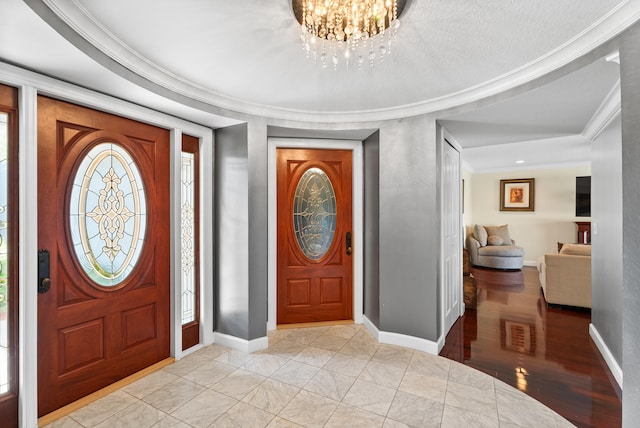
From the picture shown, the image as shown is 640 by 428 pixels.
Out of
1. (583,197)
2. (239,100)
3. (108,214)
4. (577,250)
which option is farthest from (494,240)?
(108,214)

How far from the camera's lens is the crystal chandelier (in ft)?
4.83

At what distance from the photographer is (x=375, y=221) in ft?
10.8

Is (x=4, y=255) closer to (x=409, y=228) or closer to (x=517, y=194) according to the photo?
(x=409, y=228)

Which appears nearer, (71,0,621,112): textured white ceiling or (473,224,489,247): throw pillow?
(71,0,621,112): textured white ceiling

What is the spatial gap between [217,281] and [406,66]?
2.59 m

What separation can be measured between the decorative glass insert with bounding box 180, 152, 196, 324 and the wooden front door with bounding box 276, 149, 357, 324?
94cm

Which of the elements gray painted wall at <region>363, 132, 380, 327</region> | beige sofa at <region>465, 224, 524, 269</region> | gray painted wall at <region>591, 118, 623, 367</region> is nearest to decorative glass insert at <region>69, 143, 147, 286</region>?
gray painted wall at <region>363, 132, 380, 327</region>

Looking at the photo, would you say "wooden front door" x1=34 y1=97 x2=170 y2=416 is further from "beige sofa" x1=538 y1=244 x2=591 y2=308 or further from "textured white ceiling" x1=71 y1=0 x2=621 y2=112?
"beige sofa" x1=538 y1=244 x2=591 y2=308

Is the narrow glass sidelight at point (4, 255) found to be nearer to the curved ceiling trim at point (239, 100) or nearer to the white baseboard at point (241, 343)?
the curved ceiling trim at point (239, 100)

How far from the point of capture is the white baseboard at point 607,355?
2.45m

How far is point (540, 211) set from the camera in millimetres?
7312

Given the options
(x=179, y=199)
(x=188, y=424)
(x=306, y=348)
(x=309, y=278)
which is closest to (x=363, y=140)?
(x=309, y=278)

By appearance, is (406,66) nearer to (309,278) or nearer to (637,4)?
(637,4)

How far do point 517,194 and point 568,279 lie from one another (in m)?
3.89
